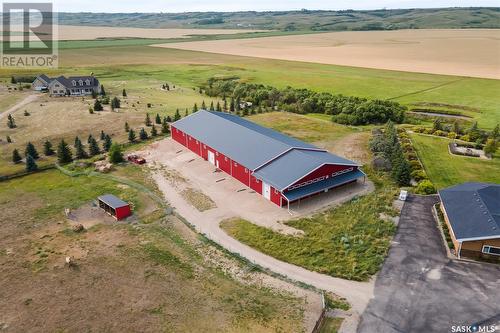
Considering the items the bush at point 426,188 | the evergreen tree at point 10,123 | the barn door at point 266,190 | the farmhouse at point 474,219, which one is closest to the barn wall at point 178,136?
the barn door at point 266,190

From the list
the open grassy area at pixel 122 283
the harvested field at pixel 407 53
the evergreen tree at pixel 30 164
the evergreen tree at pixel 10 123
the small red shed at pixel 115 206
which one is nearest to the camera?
the open grassy area at pixel 122 283

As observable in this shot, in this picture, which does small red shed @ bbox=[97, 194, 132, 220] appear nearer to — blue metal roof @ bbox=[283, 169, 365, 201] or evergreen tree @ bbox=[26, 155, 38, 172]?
blue metal roof @ bbox=[283, 169, 365, 201]

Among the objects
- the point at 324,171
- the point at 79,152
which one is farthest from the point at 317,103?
the point at 79,152

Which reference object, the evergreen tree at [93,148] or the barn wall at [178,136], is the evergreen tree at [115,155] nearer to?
the evergreen tree at [93,148]

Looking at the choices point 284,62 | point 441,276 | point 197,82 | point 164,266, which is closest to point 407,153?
point 441,276

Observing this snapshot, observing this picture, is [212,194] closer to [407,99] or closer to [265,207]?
[265,207]

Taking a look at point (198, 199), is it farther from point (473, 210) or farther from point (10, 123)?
point (10, 123)

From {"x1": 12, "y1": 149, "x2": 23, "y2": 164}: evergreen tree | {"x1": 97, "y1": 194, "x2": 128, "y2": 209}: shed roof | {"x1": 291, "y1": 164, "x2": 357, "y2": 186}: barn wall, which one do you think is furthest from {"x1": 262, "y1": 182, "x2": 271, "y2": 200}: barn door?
{"x1": 12, "y1": 149, "x2": 23, "y2": 164}: evergreen tree
